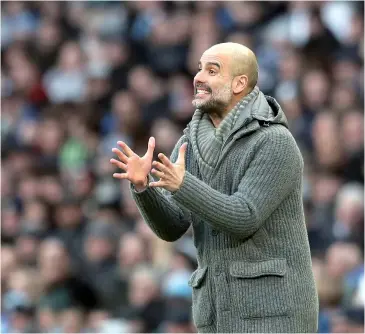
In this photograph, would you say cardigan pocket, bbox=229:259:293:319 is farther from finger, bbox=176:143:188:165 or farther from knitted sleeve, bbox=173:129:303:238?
finger, bbox=176:143:188:165

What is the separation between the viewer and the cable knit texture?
179 inches

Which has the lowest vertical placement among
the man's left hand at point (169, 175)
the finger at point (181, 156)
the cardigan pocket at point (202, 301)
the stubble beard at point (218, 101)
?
the cardigan pocket at point (202, 301)

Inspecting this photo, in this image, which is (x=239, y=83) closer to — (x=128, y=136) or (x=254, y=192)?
(x=254, y=192)

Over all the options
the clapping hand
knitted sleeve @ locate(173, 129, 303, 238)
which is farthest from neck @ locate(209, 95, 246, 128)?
the clapping hand

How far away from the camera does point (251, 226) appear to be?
4508mm

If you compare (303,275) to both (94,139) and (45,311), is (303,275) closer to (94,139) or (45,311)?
(45,311)

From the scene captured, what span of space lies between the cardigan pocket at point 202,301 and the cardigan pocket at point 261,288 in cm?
16

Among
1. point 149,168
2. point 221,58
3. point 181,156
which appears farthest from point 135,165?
point 221,58

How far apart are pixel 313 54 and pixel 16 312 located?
362 centimetres

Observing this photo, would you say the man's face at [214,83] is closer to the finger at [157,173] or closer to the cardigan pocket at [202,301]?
the finger at [157,173]

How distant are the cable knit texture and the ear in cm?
5

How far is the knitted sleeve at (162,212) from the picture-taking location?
4.65 metres

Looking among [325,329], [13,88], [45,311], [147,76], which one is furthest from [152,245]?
[13,88]

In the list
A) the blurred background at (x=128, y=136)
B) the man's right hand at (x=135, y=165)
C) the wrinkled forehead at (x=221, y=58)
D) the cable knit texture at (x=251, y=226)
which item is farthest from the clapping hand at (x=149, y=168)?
the blurred background at (x=128, y=136)
